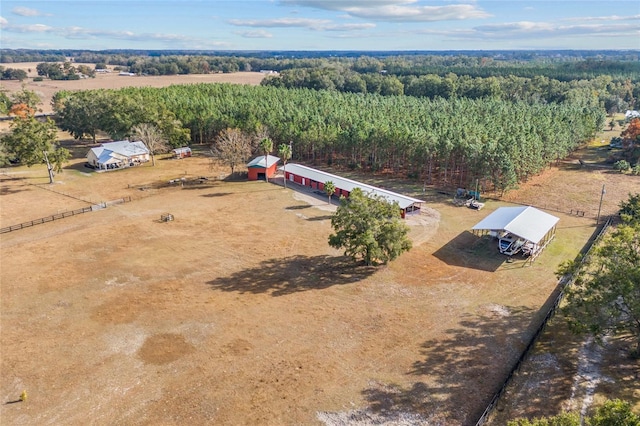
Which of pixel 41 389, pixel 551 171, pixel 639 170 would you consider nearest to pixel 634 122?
pixel 639 170

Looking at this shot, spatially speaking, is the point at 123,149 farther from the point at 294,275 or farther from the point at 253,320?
the point at 253,320

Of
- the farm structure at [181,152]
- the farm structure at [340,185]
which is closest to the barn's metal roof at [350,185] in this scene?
the farm structure at [340,185]

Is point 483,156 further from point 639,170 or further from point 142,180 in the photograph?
point 142,180

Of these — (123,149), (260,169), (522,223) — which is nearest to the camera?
(522,223)

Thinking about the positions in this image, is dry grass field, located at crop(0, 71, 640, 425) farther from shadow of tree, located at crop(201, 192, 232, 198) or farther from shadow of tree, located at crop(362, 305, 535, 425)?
shadow of tree, located at crop(201, 192, 232, 198)

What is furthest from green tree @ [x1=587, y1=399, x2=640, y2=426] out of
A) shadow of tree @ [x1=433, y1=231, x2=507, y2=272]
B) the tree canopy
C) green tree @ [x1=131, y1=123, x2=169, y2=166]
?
green tree @ [x1=131, y1=123, x2=169, y2=166]

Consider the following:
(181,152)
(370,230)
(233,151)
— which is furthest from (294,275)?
(181,152)
